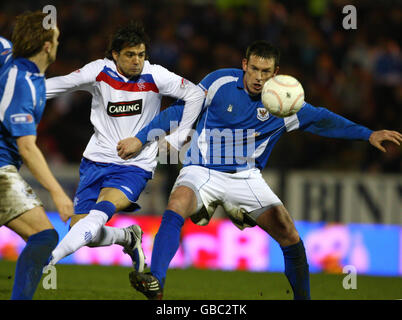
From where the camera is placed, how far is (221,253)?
33.8ft

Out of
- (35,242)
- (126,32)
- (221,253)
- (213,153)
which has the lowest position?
(221,253)

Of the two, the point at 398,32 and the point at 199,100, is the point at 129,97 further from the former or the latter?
the point at 398,32

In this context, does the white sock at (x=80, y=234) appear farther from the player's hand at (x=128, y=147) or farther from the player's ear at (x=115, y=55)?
the player's ear at (x=115, y=55)

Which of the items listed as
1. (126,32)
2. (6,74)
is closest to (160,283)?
(6,74)

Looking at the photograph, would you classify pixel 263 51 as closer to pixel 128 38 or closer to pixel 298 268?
pixel 128 38

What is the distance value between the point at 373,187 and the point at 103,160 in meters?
5.88

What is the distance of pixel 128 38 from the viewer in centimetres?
589

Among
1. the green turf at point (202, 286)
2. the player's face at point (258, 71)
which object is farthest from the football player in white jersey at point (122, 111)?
the green turf at point (202, 286)

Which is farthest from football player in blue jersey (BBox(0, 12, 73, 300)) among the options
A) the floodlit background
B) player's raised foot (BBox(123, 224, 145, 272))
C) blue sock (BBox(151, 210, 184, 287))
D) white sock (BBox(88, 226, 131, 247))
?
the floodlit background

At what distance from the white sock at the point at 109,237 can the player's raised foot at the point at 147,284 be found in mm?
703

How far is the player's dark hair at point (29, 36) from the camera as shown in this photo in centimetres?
474

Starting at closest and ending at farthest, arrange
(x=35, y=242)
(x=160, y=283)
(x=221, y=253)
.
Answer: (x=35, y=242) < (x=160, y=283) < (x=221, y=253)

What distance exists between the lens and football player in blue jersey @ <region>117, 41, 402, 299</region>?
18.7 ft

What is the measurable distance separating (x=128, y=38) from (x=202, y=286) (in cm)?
288
